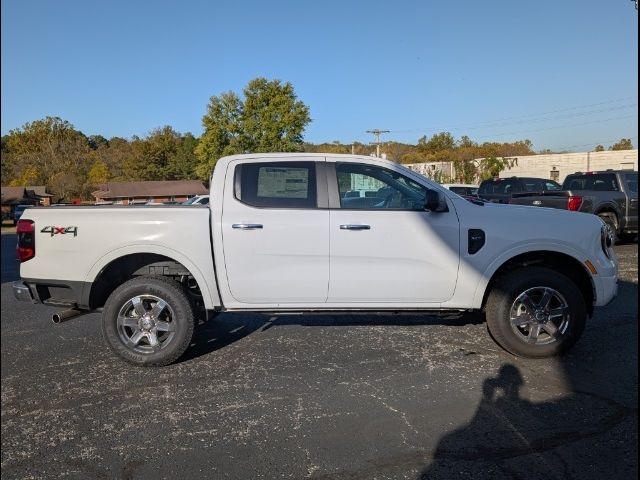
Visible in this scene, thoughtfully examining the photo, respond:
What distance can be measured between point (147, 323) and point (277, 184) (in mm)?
1795

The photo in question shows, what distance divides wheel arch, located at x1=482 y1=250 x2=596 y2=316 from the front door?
0.50 metres

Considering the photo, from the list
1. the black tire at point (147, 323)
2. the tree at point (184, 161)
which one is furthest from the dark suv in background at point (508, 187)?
the tree at point (184, 161)

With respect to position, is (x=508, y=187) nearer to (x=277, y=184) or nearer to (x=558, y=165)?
(x=277, y=184)

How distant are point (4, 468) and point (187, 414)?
3.87 ft

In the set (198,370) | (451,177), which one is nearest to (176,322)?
(198,370)

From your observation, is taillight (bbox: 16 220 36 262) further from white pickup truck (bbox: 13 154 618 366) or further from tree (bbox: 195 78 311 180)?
tree (bbox: 195 78 311 180)

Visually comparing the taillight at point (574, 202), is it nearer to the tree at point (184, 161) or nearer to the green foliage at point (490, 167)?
the tree at point (184, 161)

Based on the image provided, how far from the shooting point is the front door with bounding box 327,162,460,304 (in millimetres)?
4715

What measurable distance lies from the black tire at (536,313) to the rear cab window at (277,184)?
2003mm

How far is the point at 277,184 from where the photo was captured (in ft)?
16.0

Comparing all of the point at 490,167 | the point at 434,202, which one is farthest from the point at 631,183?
the point at 490,167

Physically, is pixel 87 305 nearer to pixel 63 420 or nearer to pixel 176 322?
pixel 176 322

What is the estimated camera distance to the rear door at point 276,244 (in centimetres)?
470

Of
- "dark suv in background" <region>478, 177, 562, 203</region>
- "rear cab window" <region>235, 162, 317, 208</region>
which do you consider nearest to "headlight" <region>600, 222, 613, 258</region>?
"rear cab window" <region>235, 162, 317, 208</region>
